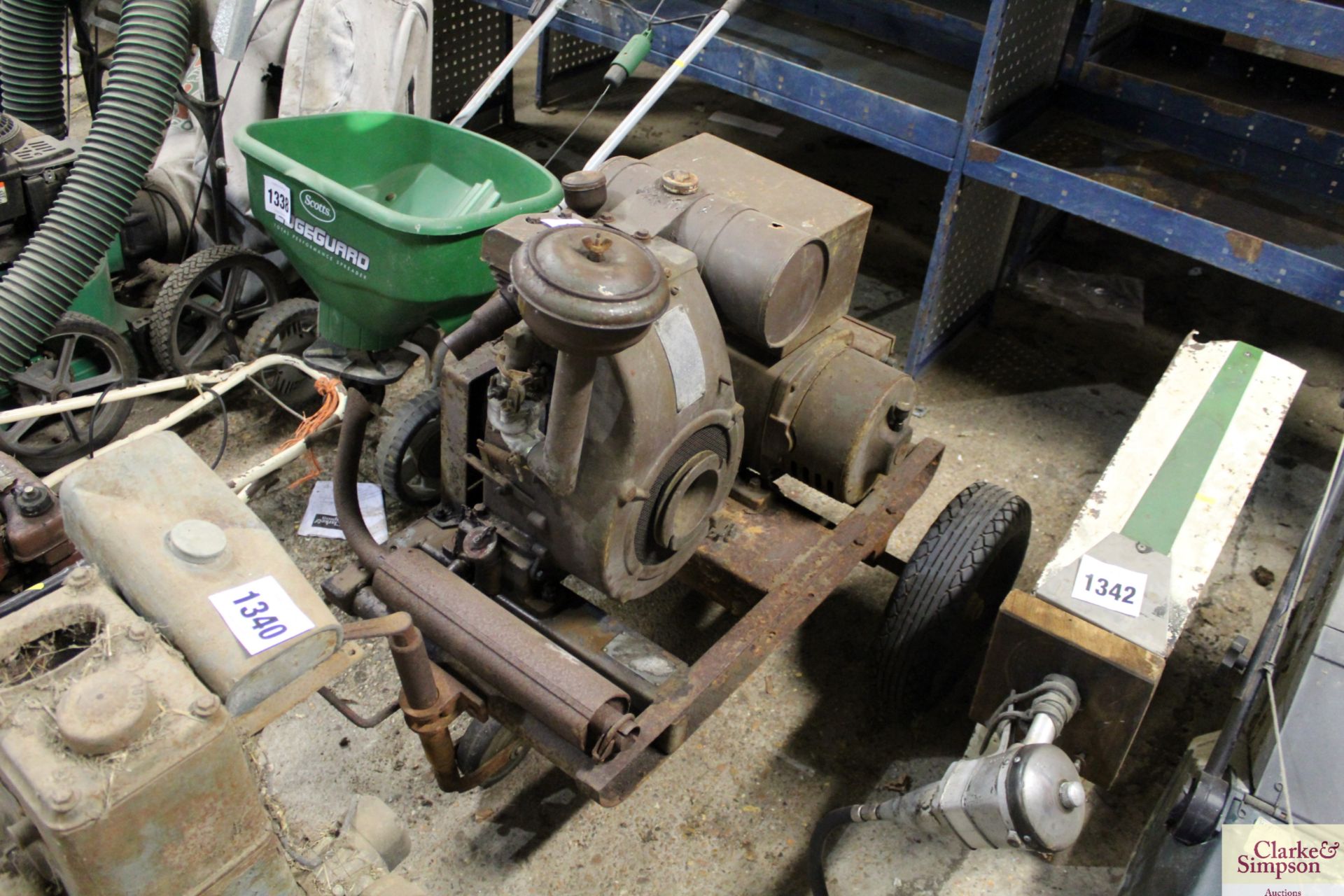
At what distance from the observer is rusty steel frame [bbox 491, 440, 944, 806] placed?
5.64 feet

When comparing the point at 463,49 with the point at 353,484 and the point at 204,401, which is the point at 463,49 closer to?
the point at 204,401

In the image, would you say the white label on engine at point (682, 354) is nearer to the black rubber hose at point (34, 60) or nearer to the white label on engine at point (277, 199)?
the white label on engine at point (277, 199)

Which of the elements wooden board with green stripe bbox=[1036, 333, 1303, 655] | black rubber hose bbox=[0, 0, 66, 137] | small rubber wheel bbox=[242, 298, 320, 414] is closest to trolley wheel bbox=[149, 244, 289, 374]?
small rubber wheel bbox=[242, 298, 320, 414]

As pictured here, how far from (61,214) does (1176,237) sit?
2806mm

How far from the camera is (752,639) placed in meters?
1.94

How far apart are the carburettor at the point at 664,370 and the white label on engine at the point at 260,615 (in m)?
0.51

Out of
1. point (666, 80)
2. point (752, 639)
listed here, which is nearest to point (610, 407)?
point (752, 639)

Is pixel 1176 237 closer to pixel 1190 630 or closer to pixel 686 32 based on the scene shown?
pixel 1190 630

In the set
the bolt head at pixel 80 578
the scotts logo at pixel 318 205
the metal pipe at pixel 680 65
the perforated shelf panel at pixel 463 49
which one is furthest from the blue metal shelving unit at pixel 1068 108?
the bolt head at pixel 80 578

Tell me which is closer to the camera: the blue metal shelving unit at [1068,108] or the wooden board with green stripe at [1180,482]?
the wooden board with green stripe at [1180,482]

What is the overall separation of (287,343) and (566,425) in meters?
1.61

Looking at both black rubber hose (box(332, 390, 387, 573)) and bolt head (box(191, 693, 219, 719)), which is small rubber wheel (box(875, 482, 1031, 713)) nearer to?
black rubber hose (box(332, 390, 387, 573))

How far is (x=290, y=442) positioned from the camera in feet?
8.84

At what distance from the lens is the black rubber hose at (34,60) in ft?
10.1
